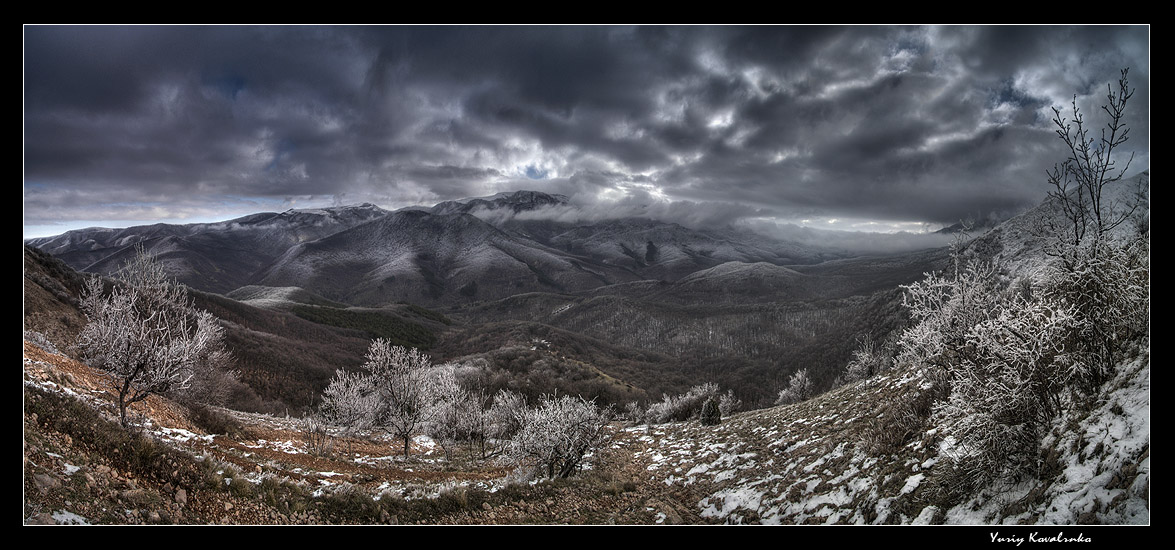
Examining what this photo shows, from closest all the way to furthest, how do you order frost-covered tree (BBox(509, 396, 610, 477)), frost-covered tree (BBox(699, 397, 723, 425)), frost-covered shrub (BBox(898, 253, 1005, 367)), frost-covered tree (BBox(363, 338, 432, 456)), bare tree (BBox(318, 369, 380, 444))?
frost-covered shrub (BBox(898, 253, 1005, 367)), frost-covered tree (BBox(509, 396, 610, 477)), frost-covered tree (BBox(363, 338, 432, 456)), frost-covered tree (BBox(699, 397, 723, 425)), bare tree (BBox(318, 369, 380, 444))

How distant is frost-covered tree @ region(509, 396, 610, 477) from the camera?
49.2 ft

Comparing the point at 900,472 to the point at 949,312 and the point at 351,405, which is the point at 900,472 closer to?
the point at 949,312

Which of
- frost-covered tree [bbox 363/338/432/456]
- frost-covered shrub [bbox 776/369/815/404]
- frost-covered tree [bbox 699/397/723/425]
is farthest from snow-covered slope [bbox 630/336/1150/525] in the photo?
frost-covered shrub [bbox 776/369/815/404]

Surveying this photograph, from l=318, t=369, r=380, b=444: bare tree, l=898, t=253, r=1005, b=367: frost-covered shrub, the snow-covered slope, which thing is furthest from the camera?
l=318, t=369, r=380, b=444: bare tree

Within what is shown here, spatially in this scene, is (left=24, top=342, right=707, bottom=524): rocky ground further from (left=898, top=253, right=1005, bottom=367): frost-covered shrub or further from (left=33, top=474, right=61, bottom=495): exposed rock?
(left=898, top=253, right=1005, bottom=367): frost-covered shrub

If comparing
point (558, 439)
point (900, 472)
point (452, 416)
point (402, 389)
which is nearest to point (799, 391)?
point (452, 416)

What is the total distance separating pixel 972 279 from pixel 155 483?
1505cm

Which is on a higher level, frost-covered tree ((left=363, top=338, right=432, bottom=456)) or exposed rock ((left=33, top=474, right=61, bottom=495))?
exposed rock ((left=33, top=474, right=61, bottom=495))

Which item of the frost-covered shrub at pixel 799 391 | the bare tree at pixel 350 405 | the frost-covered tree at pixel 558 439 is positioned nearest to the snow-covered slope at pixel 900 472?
the frost-covered tree at pixel 558 439

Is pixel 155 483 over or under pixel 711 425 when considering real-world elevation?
over

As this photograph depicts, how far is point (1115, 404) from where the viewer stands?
5051mm
